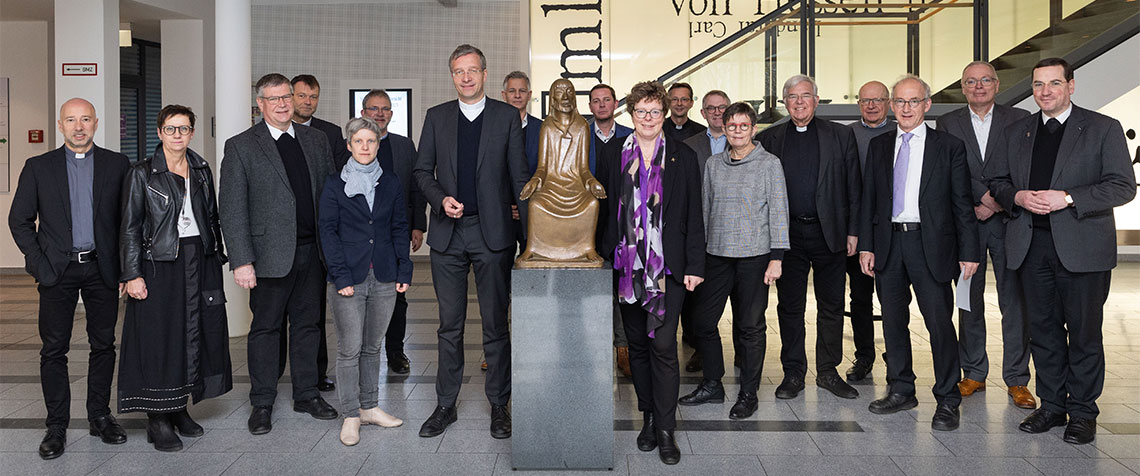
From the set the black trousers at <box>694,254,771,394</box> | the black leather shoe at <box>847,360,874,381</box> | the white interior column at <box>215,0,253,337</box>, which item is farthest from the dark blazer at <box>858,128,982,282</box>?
the white interior column at <box>215,0,253,337</box>

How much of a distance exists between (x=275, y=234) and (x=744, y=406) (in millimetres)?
2355

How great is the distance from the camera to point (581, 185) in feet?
11.9

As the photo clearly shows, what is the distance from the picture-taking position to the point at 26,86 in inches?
399

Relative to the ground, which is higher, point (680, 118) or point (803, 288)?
point (680, 118)

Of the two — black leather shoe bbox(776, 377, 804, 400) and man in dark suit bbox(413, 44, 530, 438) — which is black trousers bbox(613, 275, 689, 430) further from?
black leather shoe bbox(776, 377, 804, 400)

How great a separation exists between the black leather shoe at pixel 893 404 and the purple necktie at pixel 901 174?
0.91 m

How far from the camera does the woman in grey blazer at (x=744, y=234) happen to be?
4211 mm

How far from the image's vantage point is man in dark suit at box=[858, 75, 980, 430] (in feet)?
13.7

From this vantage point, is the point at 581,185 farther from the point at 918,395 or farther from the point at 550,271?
the point at 918,395

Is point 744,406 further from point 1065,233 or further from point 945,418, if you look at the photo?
point 1065,233

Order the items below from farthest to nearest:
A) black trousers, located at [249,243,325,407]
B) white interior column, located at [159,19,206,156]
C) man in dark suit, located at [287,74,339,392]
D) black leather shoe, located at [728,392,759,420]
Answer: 1. white interior column, located at [159,19,206,156]
2. man in dark suit, located at [287,74,339,392]
3. black leather shoe, located at [728,392,759,420]
4. black trousers, located at [249,243,325,407]

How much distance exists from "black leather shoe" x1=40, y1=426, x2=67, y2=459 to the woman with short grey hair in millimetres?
1168

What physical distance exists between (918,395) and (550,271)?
2382mm

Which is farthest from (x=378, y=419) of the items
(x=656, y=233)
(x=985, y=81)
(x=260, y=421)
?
(x=985, y=81)
